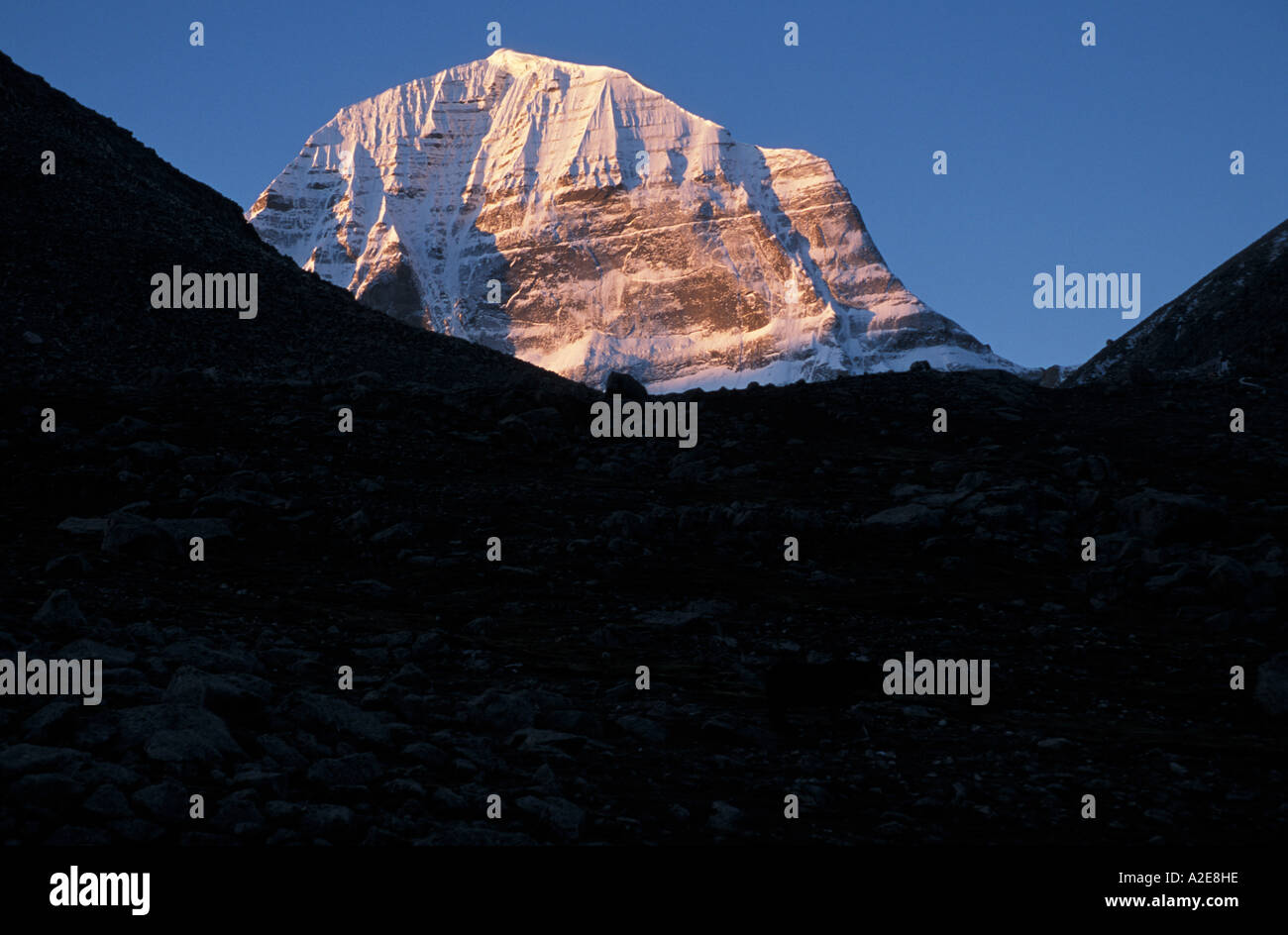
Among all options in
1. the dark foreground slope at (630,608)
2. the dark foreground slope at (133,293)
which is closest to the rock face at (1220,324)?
the dark foreground slope at (630,608)

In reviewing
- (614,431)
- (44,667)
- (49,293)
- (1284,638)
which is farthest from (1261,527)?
(49,293)

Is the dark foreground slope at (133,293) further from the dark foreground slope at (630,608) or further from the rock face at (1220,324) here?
the rock face at (1220,324)

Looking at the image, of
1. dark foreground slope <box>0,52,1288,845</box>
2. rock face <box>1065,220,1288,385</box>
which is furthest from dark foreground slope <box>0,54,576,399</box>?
rock face <box>1065,220,1288,385</box>

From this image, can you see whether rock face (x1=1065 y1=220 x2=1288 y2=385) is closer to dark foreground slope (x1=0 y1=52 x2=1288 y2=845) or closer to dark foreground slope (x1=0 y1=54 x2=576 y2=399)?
dark foreground slope (x1=0 y1=52 x2=1288 y2=845)

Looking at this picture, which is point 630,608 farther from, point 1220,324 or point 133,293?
point 1220,324
